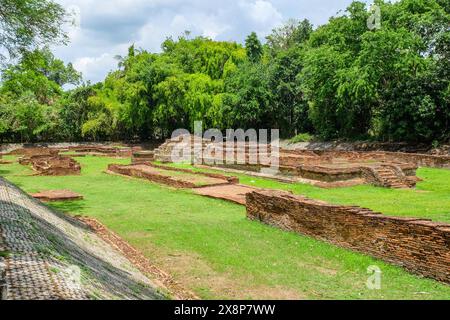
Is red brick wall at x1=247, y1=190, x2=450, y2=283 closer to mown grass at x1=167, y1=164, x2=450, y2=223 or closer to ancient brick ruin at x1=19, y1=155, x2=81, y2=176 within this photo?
mown grass at x1=167, y1=164, x2=450, y2=223

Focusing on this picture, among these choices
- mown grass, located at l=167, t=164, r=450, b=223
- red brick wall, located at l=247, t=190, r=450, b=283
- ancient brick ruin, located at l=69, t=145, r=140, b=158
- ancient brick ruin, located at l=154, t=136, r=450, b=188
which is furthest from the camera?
ancient brick ruin, located at l=69, t=145, r=140, b=158

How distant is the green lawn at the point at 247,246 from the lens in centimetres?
630

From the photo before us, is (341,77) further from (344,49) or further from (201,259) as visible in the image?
(201,259)

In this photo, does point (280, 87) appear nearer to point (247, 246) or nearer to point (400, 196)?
point (400, 196)

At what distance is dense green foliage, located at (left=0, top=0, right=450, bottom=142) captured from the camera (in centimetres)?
2506

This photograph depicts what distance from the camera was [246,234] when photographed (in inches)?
374

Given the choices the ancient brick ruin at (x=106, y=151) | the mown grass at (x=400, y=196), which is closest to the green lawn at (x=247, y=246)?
the mown grass at (x=400, y=196)

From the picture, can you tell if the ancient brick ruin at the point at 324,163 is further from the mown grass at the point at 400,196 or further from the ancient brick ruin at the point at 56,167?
the ancient brick ruin at the point at 56,167

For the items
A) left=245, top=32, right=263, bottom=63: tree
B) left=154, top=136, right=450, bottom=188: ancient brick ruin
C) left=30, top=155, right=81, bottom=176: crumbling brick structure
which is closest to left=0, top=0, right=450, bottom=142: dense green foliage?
left=245, top=32, right=263, bottom=63: tree

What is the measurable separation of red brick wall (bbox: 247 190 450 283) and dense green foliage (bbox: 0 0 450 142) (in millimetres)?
10016

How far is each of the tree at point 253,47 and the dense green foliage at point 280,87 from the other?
114mm

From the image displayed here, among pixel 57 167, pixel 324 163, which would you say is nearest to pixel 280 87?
pixel 324 163

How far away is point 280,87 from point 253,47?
948 centimetres

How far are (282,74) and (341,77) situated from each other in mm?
12651
